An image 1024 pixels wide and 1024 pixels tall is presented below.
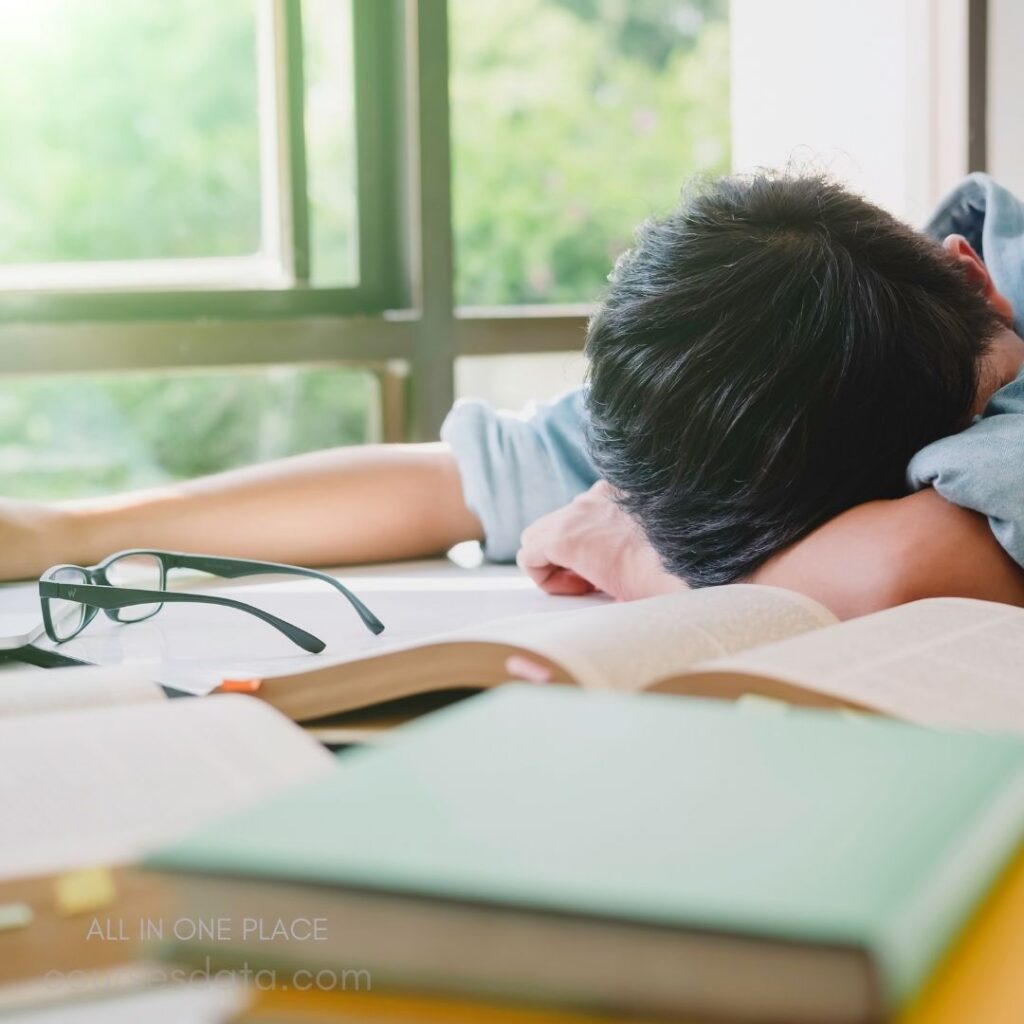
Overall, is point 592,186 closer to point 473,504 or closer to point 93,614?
point 473,504

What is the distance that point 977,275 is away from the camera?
82cm

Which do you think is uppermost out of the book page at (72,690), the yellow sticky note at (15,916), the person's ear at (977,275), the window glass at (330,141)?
the window glass at (330,141)

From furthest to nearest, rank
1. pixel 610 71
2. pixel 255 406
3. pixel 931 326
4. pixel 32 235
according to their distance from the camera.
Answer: pixel 610 71
pixel 255 406
pixel 32 235
pixel 931 326

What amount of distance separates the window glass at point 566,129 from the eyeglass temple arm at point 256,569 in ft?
8.39

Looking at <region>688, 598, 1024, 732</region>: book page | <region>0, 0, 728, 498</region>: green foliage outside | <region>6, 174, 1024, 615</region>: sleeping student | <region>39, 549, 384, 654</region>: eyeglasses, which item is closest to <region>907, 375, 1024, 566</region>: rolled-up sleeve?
<region>6, 174, 1024, 615</region>: sleeping student

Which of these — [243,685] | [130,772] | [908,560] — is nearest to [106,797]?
[130,772]

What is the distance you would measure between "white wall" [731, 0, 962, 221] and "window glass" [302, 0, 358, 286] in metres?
0.54

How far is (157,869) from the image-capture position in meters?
0.24

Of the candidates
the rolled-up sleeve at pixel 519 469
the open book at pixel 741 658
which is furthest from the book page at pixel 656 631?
the rolled-up sleeve at pixel 519 469

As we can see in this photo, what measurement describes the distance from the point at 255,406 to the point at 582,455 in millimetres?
870

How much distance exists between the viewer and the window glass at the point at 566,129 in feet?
10.8

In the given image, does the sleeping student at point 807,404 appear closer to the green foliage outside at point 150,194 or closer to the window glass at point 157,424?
the green foliage outside at point 150,194

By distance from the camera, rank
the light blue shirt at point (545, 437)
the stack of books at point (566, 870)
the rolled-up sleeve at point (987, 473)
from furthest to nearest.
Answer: the light blue shirt at point (545, 437)
the rolled-up sleeve at point (987, 473)
the stack of books at point (566, 870)

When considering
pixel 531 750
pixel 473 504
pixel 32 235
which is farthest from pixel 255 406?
pixel 531 750
